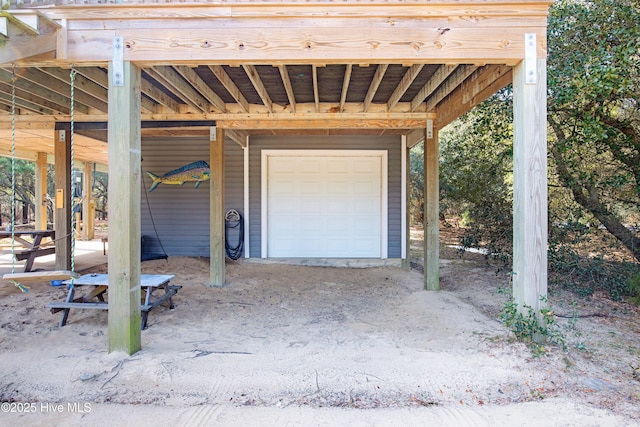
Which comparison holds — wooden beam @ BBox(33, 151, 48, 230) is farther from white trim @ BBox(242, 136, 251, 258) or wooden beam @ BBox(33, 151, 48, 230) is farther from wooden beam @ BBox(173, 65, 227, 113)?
wooden beam @ BBox(173, 65, 227, 113)

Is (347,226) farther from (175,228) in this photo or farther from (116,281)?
(116,281)

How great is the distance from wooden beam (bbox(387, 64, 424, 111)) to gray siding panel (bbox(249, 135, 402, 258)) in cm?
222

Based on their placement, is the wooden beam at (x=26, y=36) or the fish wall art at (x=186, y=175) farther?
the fish wall art at (x=186, y=175)

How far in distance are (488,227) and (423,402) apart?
5695 mm

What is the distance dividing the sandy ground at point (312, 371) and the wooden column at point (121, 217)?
233 millimetres

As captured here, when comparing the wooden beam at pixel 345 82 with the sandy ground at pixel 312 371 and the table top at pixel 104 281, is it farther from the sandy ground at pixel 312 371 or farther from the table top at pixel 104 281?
the table top at pixel 104 281

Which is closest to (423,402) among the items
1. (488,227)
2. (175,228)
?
(488,227)

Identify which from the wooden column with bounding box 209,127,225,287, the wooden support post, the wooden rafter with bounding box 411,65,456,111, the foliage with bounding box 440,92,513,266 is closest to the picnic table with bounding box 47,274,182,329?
the wooden column with bounding box 209,127,225,287

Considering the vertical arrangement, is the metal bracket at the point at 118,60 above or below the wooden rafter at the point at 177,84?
below

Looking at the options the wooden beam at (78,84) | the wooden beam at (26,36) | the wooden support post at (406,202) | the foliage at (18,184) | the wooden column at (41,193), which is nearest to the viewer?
the wooden beam at (26,36)

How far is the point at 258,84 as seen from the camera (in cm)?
414

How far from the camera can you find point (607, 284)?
17.8 ft

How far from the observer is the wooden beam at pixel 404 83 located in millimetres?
3689

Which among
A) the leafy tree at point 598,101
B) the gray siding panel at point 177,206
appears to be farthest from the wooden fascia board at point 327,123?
the gray siding panel at point 177,206
